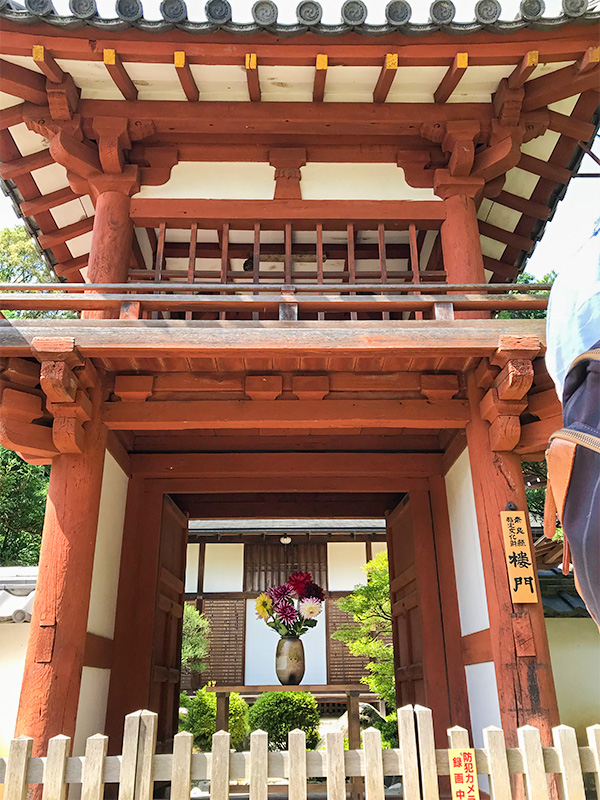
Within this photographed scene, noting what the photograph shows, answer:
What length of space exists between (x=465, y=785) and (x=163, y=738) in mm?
3787

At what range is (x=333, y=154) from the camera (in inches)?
229

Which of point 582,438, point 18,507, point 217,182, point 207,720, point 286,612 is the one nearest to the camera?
point 582,438

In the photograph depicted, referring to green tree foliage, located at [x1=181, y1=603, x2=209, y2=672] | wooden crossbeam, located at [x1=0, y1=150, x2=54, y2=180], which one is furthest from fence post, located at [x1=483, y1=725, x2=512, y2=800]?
green tree foliage, located at [x1=181, y1=603, x2=209, y2=672]

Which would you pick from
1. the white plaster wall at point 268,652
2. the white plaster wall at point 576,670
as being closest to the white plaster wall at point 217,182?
the white plaster wall at point 576,670

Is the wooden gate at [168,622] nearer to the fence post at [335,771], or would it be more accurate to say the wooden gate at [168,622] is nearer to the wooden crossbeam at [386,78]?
the fence post at [335,771]

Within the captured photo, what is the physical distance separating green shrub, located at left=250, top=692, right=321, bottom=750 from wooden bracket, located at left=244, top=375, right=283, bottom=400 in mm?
7027

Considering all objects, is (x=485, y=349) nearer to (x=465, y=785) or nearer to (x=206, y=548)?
(x=465, y=785)

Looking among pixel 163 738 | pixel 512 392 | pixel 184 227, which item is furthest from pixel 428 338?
pixel 163 738

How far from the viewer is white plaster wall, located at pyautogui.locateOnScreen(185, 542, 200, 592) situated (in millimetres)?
14703

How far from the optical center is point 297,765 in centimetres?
292

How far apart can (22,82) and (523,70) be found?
410 cm

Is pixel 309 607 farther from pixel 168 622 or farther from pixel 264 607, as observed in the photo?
pixel 168 622

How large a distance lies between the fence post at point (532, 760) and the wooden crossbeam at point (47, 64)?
5.61 m

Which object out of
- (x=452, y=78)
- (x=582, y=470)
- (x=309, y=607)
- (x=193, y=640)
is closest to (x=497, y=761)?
(x=582, y=470)
